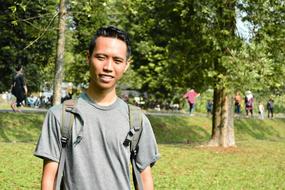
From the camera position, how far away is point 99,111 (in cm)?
318

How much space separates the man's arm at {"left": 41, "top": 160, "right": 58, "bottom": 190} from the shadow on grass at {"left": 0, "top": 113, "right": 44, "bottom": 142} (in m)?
16.5

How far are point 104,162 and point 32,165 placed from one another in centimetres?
956

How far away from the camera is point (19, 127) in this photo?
69.8 feet

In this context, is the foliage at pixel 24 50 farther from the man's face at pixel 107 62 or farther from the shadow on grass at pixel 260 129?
the man's face at pixel 107 62

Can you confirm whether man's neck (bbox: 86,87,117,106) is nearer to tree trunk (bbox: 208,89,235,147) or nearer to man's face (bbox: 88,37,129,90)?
man's face (bbox: 88,37,129,90)

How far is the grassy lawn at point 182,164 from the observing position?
11.0 metres

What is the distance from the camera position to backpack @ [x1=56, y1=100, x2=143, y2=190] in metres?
3.10

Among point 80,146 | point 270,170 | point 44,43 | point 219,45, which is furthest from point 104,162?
point 44,43

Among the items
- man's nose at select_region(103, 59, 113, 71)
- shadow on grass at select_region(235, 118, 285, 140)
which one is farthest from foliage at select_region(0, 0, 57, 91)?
man's nose at select_region(103, 59, 113, 71)

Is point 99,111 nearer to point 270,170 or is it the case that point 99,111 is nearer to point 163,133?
point 270,170

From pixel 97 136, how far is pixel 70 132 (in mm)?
155

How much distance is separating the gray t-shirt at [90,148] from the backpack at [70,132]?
24 mm

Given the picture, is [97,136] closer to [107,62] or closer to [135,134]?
[135,134]

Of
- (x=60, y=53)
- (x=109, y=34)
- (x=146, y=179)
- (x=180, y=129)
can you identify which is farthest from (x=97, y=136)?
(x=180, y=129)
